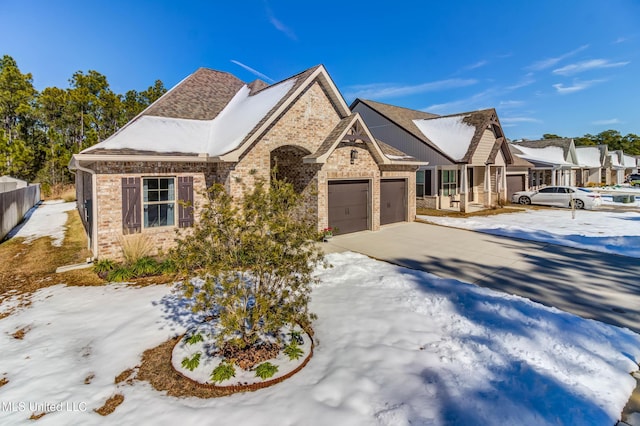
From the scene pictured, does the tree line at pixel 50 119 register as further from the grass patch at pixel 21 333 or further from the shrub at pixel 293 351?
the shrub at pixel 293 351

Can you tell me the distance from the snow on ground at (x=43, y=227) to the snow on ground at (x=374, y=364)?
860 centimetres

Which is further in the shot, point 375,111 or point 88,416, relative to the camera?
point 375,111

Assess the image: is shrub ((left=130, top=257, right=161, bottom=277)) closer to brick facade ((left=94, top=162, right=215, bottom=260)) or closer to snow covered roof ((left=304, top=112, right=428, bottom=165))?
brick facade ((left=94, top=162, right=215, bottom=260))

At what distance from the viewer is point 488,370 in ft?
15.1

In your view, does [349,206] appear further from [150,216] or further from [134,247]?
[134,247]

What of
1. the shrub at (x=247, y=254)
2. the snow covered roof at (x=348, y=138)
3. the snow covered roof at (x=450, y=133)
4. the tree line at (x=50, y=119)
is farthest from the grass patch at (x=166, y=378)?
the tree line at (x=50, y=119)

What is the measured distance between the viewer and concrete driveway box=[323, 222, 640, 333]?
694cm

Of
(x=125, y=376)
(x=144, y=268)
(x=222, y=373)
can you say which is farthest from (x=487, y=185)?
(x=125, y=376)

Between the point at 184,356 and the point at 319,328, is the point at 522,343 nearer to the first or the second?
the point at 319,328

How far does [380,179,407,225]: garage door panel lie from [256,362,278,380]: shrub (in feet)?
40.6

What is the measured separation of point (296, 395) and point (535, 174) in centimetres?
4100

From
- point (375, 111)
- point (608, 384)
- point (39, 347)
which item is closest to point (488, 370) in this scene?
point (608, 384)

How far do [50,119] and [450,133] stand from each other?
43454 millimetres

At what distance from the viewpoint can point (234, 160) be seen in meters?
→ 10.9
